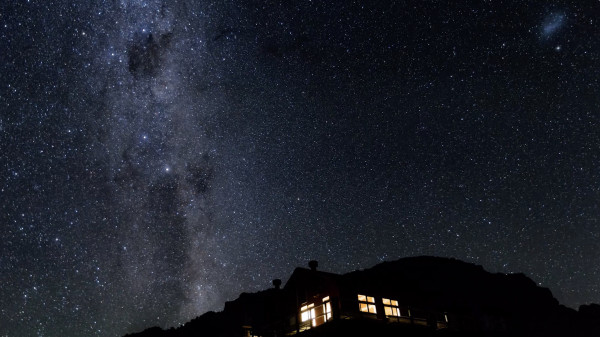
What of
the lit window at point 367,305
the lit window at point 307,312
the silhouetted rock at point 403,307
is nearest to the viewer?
the silhouetted rock at point 403,307

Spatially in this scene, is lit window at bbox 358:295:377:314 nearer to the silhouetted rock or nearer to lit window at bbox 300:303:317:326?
the silhouetted rock

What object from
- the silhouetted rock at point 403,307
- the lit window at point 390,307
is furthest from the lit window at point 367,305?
the lit window at point 390,307

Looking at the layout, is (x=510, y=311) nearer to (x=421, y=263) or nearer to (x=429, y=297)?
(x=421, y=263)

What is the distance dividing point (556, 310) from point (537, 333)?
16.5 metres

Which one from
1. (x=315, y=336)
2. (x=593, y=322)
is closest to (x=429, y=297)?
(x=315, y=336)

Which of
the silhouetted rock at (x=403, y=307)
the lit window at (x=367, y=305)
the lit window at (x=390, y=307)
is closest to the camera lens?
the silhouetted rock at (x=403, y=307)

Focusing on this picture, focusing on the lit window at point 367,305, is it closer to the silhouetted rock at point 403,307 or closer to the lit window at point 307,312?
the silhouetted rock at point 403,307

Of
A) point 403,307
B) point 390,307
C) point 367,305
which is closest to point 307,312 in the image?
point 367,305

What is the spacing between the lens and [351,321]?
16000 millimetres

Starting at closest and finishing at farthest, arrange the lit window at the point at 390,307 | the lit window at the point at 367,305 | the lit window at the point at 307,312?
1. the lit window at the point at 367,305
2. the lit window at the point at 307,312
3. the lit window at the point at 390,307

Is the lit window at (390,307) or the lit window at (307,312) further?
the lit window at (390,307)

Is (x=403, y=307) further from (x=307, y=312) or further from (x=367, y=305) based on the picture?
(x=307, y=312)

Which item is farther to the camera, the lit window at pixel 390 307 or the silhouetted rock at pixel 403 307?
the lit window at pixel 390 307

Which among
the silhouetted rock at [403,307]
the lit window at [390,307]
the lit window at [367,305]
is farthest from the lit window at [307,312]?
the lit window at [390,307]
